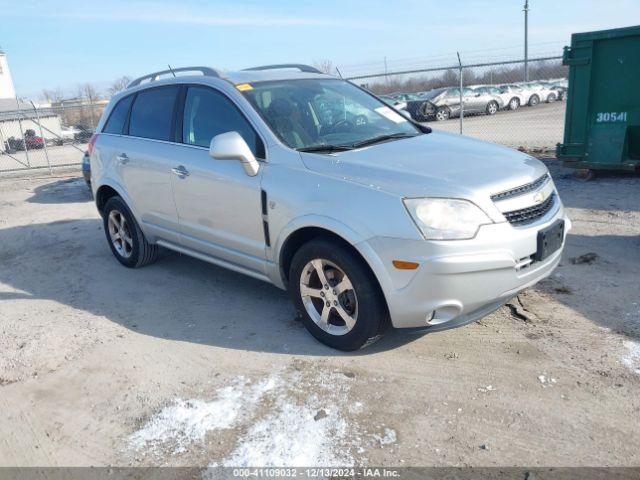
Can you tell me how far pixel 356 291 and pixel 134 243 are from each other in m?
3.10

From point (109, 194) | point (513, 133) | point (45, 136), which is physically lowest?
point (45, 136)

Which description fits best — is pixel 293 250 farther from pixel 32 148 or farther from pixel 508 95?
pixel 32 148

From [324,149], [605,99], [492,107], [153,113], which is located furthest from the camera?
[492,107]

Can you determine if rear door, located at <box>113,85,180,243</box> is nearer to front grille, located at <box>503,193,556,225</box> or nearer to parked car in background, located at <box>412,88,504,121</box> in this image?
front grille, located at <box>503,193,556,225</box>

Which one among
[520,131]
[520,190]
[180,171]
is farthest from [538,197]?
[520,131]

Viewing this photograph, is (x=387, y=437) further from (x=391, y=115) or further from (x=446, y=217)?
(x=391, y=115)

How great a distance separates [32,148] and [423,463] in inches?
1376

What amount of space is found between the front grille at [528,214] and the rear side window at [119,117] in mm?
3962

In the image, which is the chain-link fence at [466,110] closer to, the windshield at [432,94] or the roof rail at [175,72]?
the windshield at [432,94]

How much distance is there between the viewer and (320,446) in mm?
2779

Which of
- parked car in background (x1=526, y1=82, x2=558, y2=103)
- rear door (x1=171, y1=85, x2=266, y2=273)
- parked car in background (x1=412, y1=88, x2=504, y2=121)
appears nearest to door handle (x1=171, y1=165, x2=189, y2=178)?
rear door (x1=171, y1=85, x2=266, y2=273)

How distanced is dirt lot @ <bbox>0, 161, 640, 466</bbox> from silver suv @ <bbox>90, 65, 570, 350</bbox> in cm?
39

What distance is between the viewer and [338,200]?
334cm

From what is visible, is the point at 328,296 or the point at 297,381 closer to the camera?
the point at 297,381
